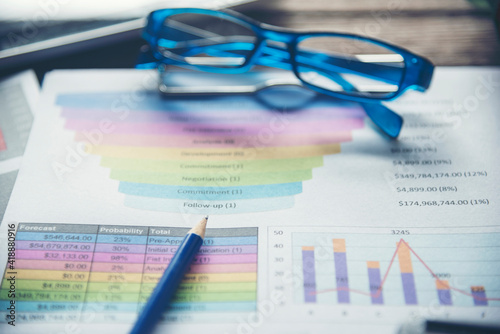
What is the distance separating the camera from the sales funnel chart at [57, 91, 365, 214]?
451mm

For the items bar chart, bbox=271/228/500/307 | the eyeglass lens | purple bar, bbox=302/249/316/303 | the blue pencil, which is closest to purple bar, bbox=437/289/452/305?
bar chart, bbox=271/228/500/307

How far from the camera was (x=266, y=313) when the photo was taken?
376 mm

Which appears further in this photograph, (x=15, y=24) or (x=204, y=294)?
(x=15, y=24)

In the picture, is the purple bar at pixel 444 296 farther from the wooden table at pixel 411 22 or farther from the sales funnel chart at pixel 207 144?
the wooden table at pixel 411 22

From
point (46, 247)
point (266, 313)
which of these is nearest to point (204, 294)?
point (266, 313)

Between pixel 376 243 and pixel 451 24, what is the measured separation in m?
0.35

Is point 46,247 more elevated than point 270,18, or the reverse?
point 270,18

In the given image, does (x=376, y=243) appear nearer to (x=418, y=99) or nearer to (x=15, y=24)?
(x=418, y=99)

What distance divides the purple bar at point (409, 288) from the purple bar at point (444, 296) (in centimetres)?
2

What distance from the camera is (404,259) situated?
0.40 m

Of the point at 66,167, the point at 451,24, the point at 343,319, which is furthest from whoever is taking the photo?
the point at 451,24

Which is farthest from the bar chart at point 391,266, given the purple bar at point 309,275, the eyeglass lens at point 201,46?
the eyeglass lens at point 201,46

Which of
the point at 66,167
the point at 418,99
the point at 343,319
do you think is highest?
the point at 418,99

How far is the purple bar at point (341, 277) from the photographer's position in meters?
0.38
